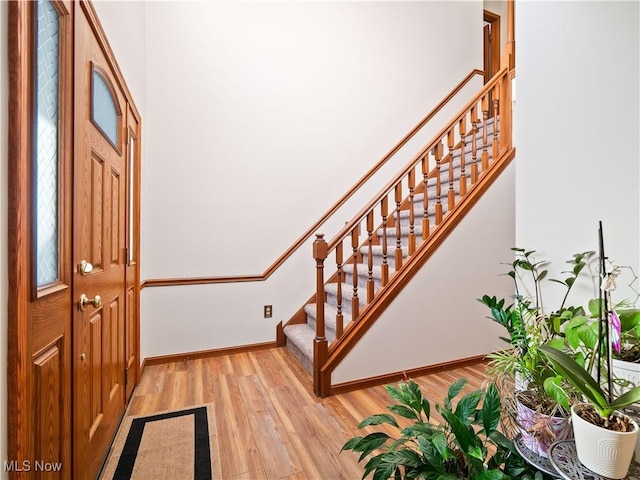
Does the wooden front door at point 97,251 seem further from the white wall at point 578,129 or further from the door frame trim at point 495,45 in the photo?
the door frame trim at point 495,45

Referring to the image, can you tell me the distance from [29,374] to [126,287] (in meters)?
1.32

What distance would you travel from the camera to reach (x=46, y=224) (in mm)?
1003

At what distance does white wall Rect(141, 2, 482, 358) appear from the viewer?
112 inches

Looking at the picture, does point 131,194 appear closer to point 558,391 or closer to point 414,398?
point 414,398

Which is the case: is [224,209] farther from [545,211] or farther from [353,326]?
[545,211]

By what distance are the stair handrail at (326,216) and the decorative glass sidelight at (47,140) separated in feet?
5.85

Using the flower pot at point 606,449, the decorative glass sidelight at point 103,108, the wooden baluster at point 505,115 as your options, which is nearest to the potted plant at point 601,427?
the flower pot at point 606,449

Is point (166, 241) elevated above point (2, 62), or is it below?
below

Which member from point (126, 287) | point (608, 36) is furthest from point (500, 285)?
point (126, 287)

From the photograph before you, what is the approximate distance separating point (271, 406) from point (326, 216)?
75.3 inches

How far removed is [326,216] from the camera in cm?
342

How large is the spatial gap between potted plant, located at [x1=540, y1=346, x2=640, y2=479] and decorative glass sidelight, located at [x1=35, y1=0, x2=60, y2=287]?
4.77 ft

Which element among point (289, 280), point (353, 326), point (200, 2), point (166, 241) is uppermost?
point (200, 2)

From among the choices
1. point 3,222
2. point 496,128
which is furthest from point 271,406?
point 496,128
